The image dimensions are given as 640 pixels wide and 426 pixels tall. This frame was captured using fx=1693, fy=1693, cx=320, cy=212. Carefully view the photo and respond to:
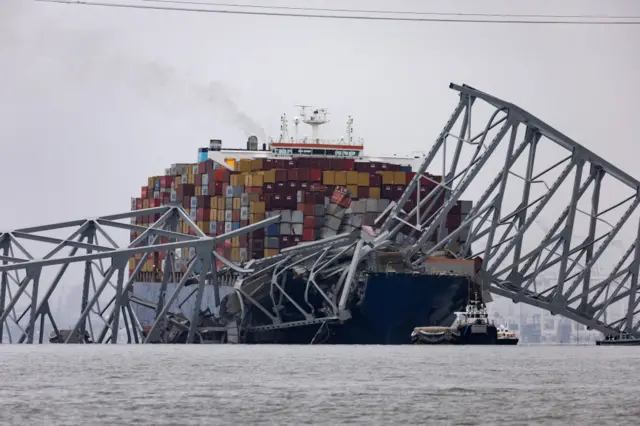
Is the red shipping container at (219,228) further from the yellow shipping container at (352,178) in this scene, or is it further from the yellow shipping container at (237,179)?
the yellow shipping container at (352,178)

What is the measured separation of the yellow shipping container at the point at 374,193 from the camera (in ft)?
407

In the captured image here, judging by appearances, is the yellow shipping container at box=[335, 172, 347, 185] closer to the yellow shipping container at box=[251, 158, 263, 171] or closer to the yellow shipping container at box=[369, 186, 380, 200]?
the yellow shipping container at box=[369, 186, 380, 200]

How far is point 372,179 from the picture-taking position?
409 ft

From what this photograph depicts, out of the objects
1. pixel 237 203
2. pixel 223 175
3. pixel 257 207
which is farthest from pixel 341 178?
pixel 223 175

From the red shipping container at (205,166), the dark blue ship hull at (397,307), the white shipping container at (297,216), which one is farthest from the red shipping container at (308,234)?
the red shipping container at (205,166)

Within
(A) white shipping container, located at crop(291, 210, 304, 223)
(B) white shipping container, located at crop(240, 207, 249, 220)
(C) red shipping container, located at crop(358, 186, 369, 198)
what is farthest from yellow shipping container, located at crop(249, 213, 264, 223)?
(C) red shipping container, located at crop(358, 186, 369, 198)

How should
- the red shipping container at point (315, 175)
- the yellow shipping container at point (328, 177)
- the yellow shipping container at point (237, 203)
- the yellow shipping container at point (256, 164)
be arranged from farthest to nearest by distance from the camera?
the yellow shipping container at point (256, 164), the yellow shipping container at point (237, 203), the red shipping container at point (315, 175), the yellow shipping container at point (328, 177)

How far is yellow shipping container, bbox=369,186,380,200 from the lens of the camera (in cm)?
12412

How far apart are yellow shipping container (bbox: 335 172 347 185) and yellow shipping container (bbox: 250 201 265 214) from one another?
6598mm

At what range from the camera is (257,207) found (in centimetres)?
12812

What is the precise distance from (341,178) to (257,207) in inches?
295

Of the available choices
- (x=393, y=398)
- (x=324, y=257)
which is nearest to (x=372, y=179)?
(x=324, y=257)

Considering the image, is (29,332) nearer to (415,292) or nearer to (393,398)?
(415,292)

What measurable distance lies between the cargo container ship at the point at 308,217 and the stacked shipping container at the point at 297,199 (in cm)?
7
